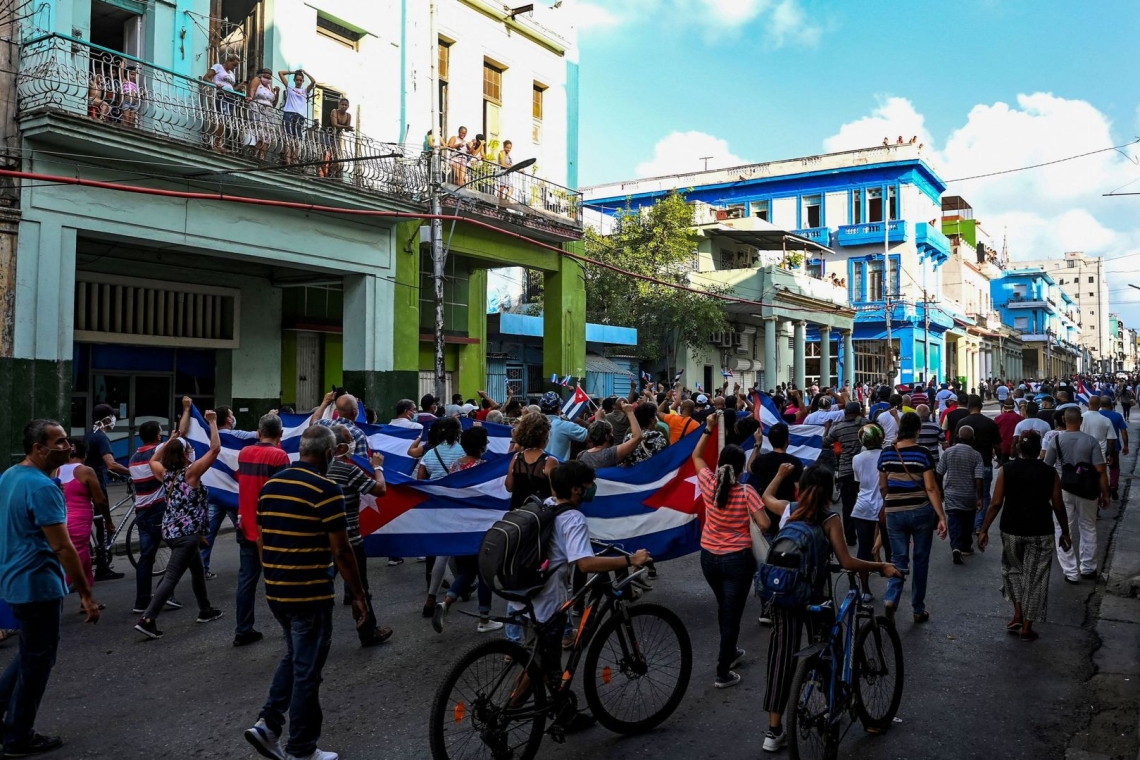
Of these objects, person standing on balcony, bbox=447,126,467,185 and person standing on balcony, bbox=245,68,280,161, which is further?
person standing on balcony, bbox=447,126,467,185

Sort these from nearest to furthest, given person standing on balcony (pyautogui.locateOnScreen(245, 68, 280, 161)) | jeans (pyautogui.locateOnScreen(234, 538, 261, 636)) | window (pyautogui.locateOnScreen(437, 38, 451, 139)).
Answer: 1. jeans (pyautogui.locateOnScreen(234, 538, 261, 636))
2. person standing on balcony (pyautogui.locateOnScreen(245, 68, 280, 161))
3. window (pyautogui.locateOnScreen(437, 38, 451, 139))

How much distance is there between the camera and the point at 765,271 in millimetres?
33469

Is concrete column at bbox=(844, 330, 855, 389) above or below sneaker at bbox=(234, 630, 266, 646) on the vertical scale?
above

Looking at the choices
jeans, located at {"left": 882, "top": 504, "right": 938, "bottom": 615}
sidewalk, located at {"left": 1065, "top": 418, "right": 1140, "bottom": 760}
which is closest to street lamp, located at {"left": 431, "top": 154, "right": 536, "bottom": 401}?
jeans, located at {"left": 882, "top": 504, "right": 938, "bottom": 615}

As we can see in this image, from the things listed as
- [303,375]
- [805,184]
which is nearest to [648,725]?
[303,375]

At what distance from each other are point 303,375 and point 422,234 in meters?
4.31

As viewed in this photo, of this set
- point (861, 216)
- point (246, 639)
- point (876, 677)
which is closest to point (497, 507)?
point (246, 639)

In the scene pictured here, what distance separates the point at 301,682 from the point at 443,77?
680 inches

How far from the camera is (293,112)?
1506 centimetres

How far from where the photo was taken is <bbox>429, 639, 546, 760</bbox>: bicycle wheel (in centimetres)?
426

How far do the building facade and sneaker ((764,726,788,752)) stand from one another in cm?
859

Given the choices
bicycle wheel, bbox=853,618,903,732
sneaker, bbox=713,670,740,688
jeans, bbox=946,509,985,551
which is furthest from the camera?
jeans, bbox=946,509,985,551

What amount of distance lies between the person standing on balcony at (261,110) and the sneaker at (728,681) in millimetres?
11996

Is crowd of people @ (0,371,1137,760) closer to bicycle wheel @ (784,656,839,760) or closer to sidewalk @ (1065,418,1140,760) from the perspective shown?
bicycle wheel @ (784,656,839,760)
